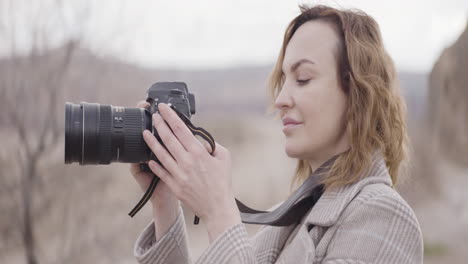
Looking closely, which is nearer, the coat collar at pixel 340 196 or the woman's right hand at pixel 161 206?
the coat collar at pixel 340 196

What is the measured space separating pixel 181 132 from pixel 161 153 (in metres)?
0.06

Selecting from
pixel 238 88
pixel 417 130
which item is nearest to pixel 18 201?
pixel 417 130

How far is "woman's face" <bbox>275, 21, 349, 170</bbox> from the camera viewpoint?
1.29 m

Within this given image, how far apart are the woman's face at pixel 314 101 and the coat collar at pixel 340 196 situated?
10 centimetres

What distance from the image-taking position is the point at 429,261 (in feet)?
20.8

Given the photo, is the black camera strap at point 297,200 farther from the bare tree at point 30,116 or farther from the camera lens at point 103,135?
the bare tree at point 30,116

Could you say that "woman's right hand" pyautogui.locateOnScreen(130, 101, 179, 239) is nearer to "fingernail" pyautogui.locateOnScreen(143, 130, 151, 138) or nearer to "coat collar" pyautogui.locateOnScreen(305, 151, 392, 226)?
"fingernail" pyautogui.locateOnScreen(143, 130, 151, 138)

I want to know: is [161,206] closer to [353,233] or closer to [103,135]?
[103,135]

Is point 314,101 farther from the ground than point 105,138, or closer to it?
farther from the ground

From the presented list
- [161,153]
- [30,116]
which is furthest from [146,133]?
[30,116]

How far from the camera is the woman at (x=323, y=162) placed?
1.13m

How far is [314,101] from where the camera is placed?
1291mm

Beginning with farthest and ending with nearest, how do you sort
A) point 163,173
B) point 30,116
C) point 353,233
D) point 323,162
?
point 30,116 < point 323,162 < point 163,173 < point 353,233

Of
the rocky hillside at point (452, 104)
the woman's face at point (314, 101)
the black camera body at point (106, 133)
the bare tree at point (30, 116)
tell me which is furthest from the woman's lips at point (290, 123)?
the rocky hillside at point (452, 104)
